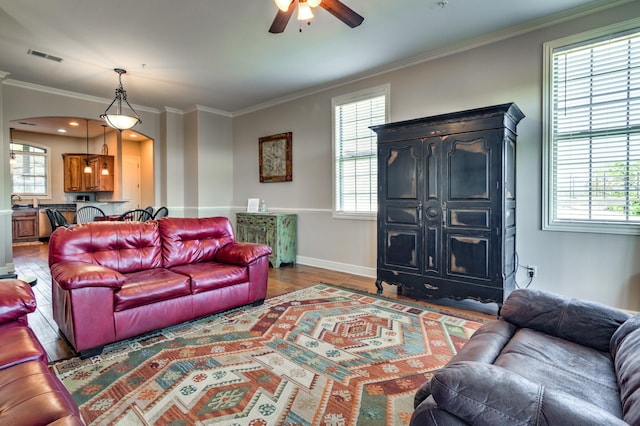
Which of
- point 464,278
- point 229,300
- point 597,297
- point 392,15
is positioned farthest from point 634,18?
point 229,300

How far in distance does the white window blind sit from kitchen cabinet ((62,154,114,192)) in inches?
20.7

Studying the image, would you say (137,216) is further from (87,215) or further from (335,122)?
(335,122)

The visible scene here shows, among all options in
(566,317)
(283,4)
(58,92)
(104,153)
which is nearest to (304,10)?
(283,4)

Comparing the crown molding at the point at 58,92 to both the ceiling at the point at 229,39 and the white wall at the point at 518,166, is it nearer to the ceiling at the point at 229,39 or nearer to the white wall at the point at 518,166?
the ceiling at the point at 229,39

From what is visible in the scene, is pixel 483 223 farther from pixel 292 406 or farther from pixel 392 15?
pixel 292 406

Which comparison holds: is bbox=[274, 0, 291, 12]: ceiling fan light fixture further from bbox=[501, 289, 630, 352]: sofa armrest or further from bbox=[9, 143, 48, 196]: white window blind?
bbox=[9, 143, 48, 196]: white window blind

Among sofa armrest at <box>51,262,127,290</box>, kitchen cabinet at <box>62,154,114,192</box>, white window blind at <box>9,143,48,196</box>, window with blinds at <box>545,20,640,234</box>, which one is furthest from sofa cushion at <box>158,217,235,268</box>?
white window blind at <box>9,143,48,196</box>

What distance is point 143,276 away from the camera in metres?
2.93

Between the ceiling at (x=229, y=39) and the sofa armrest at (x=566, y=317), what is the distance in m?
2.72

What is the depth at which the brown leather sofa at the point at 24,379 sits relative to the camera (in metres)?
1.03

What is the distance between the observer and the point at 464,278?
3.38 metres

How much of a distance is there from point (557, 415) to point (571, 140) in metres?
3.28

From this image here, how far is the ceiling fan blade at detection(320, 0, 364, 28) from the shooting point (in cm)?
256

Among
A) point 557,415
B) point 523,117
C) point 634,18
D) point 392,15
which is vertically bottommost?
point 557,415
